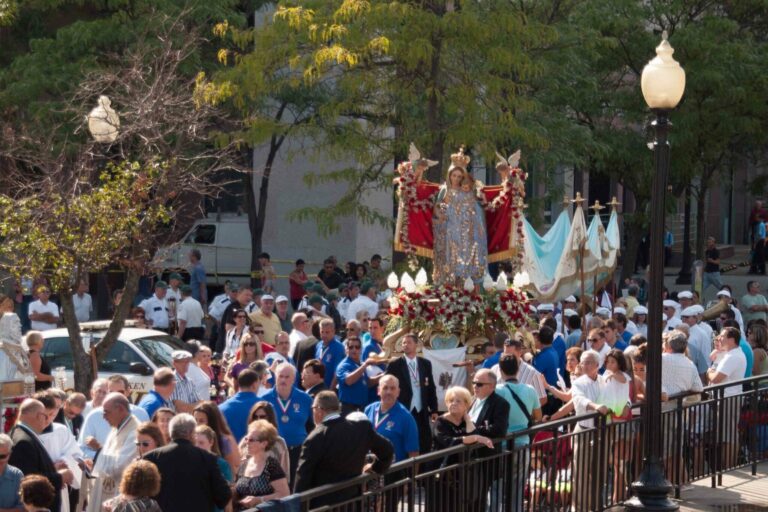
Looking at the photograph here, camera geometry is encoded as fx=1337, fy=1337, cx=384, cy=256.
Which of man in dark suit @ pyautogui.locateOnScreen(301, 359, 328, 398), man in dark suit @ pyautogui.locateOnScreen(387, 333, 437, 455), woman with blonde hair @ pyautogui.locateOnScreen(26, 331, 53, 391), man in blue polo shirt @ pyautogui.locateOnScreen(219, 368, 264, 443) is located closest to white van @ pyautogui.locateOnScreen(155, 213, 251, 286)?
woman with blonde hair @ pyautogui.locateOnScreen(26, 331, 53, 391)

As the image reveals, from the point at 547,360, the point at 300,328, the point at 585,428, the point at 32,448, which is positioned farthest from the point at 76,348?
the point at 585,428

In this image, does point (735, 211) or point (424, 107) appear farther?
point (735, 211)

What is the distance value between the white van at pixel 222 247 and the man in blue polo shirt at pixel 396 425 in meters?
19.8

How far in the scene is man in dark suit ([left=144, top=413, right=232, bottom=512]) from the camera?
27.3ft

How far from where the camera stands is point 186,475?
836cm

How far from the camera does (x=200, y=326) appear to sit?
70.1 ft

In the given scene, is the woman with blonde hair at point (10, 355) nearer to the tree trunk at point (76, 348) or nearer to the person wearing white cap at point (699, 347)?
the tree trunk at point (76, 348)

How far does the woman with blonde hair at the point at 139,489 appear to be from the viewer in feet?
25.0

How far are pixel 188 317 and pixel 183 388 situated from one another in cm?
894

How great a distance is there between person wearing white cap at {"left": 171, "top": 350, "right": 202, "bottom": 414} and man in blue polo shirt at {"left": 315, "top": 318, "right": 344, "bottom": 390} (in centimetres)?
258

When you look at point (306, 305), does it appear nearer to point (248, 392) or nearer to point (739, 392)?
point (739, 392)

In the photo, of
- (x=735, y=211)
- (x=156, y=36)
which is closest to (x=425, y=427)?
(x=156, y=36)

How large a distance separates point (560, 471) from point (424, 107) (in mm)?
12470

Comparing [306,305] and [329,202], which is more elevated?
[329,202]
